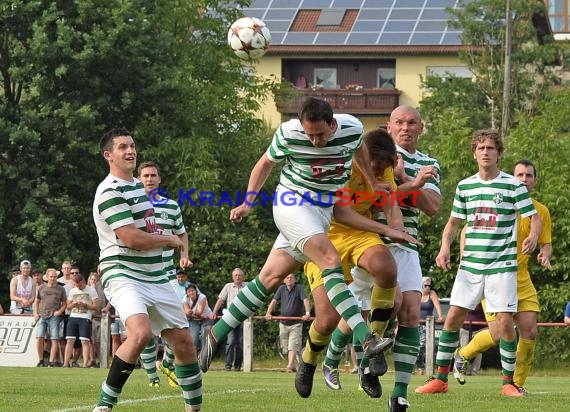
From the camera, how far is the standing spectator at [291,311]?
2317 cm

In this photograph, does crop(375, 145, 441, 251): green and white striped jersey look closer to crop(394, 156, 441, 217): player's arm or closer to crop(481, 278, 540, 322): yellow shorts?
crop(394, 156, 441, 217): player's arm

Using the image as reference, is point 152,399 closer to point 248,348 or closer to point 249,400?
point 249,400

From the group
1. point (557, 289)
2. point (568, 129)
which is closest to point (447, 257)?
point (557, 289)

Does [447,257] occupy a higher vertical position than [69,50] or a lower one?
lower

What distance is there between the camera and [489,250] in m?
12.7

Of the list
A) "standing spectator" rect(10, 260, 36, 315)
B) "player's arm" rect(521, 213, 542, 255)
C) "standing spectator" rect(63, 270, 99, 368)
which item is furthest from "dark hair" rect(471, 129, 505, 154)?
"standing spectator" rect(10, 260, 36, 315)

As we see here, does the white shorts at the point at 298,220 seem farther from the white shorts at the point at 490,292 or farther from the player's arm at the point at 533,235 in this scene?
the player's arm at the point at 533,235

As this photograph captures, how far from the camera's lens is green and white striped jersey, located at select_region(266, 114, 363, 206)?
970 centimetres

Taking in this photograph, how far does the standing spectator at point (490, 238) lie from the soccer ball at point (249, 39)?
4212 millimetres

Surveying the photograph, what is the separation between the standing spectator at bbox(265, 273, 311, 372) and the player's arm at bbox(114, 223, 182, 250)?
1387 cm

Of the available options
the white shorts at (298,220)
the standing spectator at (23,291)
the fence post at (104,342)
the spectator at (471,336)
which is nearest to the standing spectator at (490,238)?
the white shorts at (298,220)

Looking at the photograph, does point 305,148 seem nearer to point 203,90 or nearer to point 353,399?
point 353,399

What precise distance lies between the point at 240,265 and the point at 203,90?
7331mm

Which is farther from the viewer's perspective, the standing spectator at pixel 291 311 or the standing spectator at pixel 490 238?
the standing spectator at pixel 291 311
